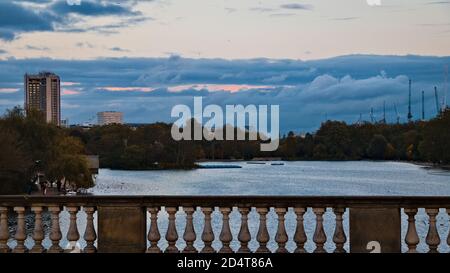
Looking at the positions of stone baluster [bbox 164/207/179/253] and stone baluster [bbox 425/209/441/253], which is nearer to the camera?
stone baluster [bbox 425/209/441/253]

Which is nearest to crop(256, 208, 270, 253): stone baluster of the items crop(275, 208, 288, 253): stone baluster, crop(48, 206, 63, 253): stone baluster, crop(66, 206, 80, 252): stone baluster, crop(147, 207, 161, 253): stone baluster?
crop(275, 208, 288, 253): stone baluster

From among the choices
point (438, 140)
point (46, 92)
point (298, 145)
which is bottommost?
point (298, 145)

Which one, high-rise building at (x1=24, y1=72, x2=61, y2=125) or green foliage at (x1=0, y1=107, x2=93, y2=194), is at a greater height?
high-rise building at (x1=24, y1=72, x2=61, y2=125)

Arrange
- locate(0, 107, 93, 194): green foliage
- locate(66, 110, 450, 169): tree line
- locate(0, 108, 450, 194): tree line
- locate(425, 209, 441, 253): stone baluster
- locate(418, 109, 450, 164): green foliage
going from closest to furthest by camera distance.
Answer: locate(425, 209, 441, 253): stone baluster → locate(0, 107, 93, 194): green foliage → locate(0, 108, 450, 194): tree line → locate(418, 109, 450, 164): green foliage → locate(66, 110, 450, 169): tree line

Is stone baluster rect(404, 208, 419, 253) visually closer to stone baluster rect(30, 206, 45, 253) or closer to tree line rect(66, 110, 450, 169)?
stone baluster rect(30, 206, 45, 253)

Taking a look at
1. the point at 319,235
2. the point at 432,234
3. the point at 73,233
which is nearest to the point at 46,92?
the point at 73,233

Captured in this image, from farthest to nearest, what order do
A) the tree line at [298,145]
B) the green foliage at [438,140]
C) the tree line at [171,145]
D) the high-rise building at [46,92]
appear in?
the tree line at [298,145]
the high-rise building at [46,92]
the green foliage at [438,140]
the tree line at [171,145]

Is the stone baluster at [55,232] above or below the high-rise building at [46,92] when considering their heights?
below

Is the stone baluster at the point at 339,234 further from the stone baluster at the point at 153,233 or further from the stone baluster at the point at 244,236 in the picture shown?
the stone baluster at the point at 153,233

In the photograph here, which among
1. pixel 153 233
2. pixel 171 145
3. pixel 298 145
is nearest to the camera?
pixel 153 233

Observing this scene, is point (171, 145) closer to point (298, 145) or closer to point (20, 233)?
point (298, 145)

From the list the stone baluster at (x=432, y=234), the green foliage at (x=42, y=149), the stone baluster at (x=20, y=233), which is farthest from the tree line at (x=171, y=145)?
the stone baluster at (x=432, y=234)

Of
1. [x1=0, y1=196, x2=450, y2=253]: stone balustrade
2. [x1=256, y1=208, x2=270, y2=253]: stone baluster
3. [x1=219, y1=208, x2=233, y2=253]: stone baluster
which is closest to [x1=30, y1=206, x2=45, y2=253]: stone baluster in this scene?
[x1=0, y1=196, x2=450, y2=253]: stone balustrade

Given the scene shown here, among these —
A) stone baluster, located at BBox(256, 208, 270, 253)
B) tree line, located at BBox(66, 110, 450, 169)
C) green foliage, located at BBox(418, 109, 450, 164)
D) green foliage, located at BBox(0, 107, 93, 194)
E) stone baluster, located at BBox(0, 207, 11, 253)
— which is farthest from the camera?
tree line, located at BBox(66, 110, 450, 169)
